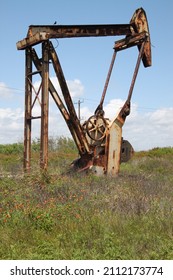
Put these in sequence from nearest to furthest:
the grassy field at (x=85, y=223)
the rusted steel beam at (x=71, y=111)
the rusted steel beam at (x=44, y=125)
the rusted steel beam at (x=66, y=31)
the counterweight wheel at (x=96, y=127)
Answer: the grassy field at (x=85, y=223)
the rusted steel beam at (x=44, y=125)
the rusted steel beam at (x=66, y=31)
the rusted steel beam at (x=71, y=111)
the counterweight wheel at (x=96, y=127)

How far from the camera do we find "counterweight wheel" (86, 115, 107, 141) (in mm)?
10492

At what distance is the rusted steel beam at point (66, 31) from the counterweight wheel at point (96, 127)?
93.7 inches

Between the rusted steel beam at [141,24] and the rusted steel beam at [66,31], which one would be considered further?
the rusted steel beam at [141,24]

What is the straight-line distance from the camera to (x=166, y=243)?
4133 mm

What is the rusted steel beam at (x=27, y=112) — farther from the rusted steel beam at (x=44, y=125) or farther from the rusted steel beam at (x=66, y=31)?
the rusted steel beam at (x=44, y=125)

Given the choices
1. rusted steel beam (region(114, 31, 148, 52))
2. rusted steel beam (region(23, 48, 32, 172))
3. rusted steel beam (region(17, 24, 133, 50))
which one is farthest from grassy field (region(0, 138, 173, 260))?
rusted steel beam (region(114, 31, 148, 52))

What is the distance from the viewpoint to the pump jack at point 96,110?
9992mm

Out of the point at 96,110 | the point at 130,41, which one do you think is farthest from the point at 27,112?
the point at 130,41

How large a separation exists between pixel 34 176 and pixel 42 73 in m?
2.90

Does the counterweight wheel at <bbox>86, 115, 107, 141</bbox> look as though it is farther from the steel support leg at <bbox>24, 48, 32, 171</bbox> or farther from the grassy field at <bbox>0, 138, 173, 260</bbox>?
the grassy field at <bbox>0, 138, 173, 260</bbox>

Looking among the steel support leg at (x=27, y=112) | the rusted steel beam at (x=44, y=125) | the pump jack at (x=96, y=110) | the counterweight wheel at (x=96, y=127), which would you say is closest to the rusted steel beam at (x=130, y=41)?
the pump jack at (x=96, y=110)

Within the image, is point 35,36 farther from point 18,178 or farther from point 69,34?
point 18,178

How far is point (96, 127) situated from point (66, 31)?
278cm

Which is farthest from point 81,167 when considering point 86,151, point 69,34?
point 69,34
